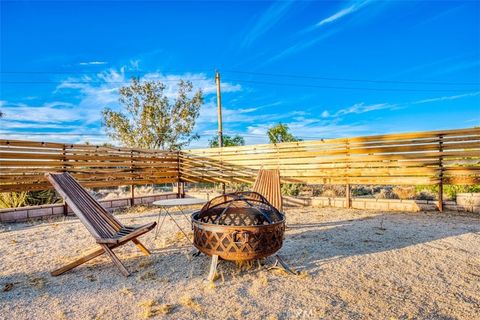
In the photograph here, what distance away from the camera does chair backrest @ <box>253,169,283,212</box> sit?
4.75 m

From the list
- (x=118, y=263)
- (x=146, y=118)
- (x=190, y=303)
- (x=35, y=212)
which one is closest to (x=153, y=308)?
(x=190, y=303)

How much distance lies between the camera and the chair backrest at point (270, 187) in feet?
15.6

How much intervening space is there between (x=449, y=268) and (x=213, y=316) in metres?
2.60

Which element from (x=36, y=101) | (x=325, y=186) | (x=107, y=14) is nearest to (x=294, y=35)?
(x=325, y=186)

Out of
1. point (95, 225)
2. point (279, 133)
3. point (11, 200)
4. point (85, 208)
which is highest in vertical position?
point (279, 133)

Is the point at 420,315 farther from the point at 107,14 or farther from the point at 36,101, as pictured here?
the point at 36,101

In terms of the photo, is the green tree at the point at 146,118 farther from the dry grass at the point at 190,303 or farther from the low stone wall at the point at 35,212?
the dry grass at the point at 190,303

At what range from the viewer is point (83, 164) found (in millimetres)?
6969

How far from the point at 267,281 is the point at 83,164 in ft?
19.6

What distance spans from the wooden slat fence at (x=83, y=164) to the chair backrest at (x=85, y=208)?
3.16 metres

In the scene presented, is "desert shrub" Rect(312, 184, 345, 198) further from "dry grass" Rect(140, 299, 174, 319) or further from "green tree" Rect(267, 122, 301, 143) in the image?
"dry grass" Rect(140, 299, 174, 319)

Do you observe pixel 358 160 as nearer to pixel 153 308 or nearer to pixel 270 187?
pixel 270 187

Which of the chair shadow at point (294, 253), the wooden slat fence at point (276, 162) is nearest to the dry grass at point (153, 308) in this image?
the chair shadow at point (294, 253)

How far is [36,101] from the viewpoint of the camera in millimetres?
13594
